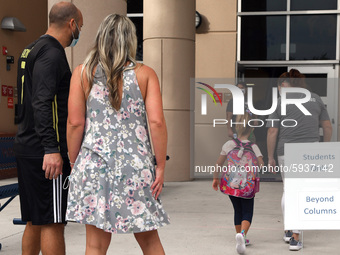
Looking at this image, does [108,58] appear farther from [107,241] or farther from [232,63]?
[232,63]

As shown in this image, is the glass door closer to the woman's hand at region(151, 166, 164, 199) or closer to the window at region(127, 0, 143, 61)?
the window at region(127, 0, 143, 61)

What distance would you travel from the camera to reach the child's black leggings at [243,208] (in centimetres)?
605

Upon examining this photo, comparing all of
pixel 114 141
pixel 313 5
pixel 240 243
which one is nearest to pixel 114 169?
pixel 114 141

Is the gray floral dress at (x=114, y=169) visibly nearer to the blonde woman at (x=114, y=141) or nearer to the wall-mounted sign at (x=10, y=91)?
the blonde woman at (x=114, y=141)

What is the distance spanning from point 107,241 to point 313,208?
8.06 feet

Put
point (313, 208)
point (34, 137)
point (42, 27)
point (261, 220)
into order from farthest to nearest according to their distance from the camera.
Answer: point (42, 27)
point (261, 220)
point (313, 208)
point (34, 137)

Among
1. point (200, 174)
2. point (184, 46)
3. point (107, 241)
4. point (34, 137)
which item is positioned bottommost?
point (200, 174)

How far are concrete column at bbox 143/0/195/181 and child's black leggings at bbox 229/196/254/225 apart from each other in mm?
6320

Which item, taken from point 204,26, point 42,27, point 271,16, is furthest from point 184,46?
point 42,27

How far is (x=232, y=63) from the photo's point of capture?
13.9m

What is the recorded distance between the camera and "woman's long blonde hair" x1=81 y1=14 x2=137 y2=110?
3527 millimetres

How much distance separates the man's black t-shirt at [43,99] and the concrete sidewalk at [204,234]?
1.95 meters

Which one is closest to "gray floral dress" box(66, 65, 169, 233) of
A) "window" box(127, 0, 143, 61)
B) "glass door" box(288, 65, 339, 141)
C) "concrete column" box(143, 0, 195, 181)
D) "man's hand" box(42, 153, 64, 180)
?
"man's hand" box(42, 153, 64, 180)

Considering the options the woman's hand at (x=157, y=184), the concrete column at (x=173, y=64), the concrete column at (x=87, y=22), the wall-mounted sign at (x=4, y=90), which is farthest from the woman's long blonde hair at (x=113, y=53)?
the wall-mounted sign at (x=4, y=90)
